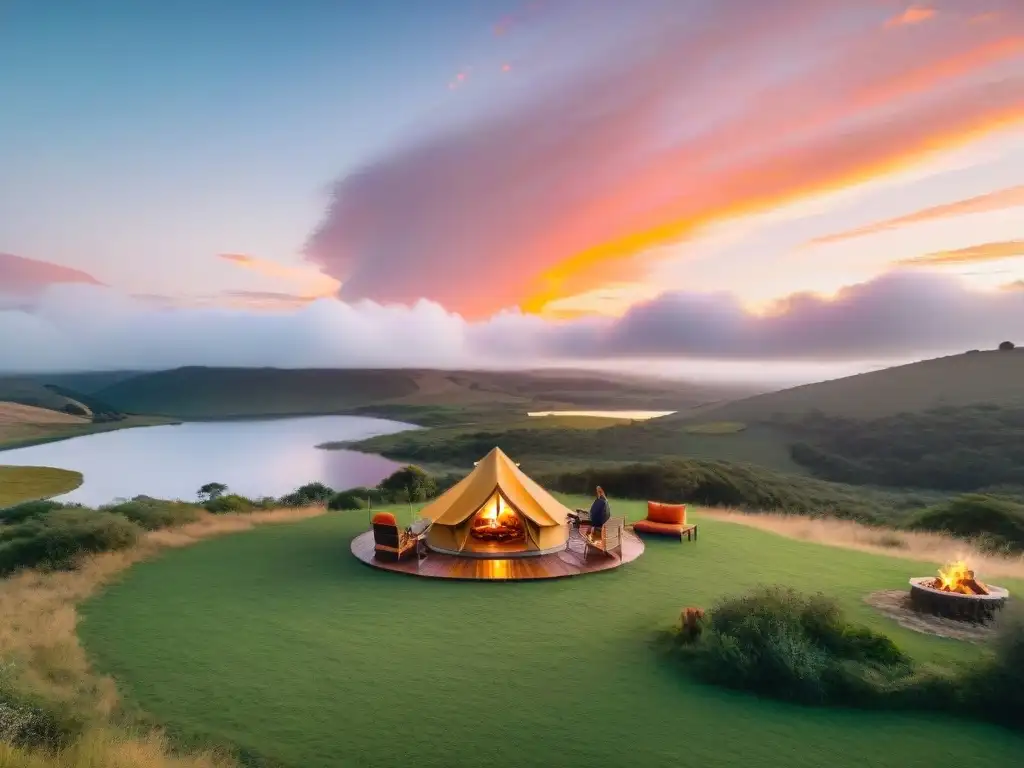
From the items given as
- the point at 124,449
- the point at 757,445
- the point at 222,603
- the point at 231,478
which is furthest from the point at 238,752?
the point at 757,445

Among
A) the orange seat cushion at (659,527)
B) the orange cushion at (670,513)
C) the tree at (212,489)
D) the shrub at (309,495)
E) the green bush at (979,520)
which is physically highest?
the orange cushion at (670,513)

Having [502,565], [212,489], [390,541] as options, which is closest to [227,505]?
[390,541]

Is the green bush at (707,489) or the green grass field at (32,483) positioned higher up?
the green grass field at (32,483)

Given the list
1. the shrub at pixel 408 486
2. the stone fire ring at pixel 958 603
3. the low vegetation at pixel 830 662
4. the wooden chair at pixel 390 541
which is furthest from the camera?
the shrub at pixel 408 486

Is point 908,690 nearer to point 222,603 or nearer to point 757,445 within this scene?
point 222,603

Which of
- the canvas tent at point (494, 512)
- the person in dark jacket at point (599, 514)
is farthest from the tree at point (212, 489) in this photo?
the person in dark jacket at point (599, 514)

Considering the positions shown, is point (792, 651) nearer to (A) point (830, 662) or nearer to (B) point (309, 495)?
(A) point (830, 662)

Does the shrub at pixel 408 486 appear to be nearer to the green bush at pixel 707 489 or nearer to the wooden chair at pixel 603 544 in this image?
the green bush at pixel 707 489
